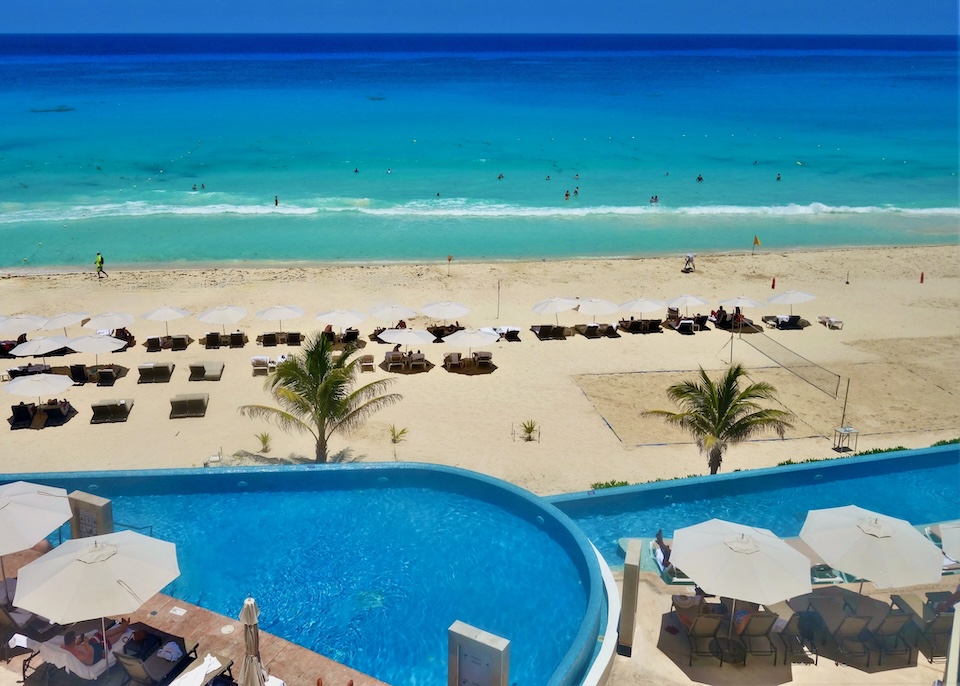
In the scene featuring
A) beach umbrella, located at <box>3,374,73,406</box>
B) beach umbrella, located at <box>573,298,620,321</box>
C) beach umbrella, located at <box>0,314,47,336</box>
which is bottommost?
beach umbrella, located at <box>3,374,73,406</box>

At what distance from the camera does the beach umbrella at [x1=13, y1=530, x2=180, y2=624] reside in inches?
303

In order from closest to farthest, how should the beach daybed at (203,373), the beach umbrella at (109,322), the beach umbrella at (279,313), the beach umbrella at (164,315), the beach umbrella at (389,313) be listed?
the beach daybed at (203,373) → the beach umbrella at (109,322) → the beach umbrella at (164,315) → the beach umbrella at (279,313) → the beach umbrella at (389,313)

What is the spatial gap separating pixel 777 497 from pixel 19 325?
1675cm

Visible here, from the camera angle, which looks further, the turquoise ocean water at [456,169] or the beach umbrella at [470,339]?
the turquoise ocean water at [456,169]

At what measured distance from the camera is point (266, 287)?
25625 mm

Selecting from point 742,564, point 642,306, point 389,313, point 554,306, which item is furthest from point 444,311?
point 742,564

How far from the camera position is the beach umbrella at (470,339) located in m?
18.2

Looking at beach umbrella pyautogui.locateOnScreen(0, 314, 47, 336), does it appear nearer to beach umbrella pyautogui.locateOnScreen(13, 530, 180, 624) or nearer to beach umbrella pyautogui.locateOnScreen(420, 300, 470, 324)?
beach umbrella pyautogui.locateOnScreen(420, 300, 470, 324)

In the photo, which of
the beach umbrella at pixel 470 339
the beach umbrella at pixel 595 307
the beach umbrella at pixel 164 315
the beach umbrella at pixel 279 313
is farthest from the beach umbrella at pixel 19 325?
the beach umbrella at pixel 595 307

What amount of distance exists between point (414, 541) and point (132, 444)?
22.8ft

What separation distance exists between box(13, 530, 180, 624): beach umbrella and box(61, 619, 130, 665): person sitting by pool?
1.99 ft

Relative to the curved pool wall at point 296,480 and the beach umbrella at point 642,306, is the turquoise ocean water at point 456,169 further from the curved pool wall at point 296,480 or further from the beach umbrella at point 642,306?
the curved pool wall at point 296,480

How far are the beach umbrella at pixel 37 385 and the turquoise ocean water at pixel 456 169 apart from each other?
51.5 ft

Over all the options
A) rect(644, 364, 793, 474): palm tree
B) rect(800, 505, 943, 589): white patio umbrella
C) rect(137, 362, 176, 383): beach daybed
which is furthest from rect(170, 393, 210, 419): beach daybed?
rect(800, 505, 943, 589): white patio umbrella
